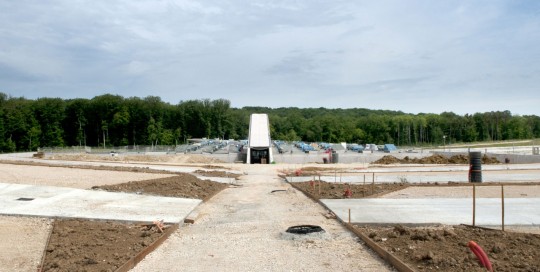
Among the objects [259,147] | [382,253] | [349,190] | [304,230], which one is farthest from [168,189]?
[259,147]

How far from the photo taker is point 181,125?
13800cm

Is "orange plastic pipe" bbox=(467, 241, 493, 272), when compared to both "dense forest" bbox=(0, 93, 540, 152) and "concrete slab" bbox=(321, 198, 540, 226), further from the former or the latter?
"dense forest" bbox=(0, 93, 540, 152)

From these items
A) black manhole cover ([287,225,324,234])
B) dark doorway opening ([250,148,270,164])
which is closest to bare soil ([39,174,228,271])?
black manhole cover ([287,225,324,234])

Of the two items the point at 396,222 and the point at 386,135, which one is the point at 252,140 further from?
the point at 386,135

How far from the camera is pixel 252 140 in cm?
6894

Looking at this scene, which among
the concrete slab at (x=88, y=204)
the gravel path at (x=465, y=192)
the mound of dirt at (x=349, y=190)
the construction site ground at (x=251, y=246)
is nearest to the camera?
the construction site ground at (x=251, y=246)

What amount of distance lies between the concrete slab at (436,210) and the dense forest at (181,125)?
3975 inches

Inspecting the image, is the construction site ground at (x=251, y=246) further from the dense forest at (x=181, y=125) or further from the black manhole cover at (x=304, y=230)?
the dense forest at (x=181, y=125)

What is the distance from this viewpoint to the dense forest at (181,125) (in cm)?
11175

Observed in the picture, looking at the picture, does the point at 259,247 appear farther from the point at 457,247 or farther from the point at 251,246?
the point at 457,247

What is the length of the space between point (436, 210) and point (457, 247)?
19.8ft

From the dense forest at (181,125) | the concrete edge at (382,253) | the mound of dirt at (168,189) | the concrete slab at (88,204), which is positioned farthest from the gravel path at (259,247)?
the dense forest at (181,125)

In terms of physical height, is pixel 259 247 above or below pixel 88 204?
below

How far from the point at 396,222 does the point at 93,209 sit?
9440 mm
